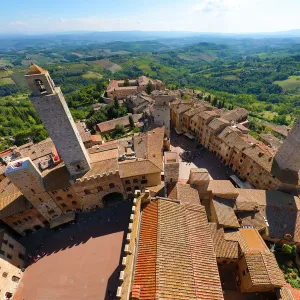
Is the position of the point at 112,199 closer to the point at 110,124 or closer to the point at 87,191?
the point at 87,191

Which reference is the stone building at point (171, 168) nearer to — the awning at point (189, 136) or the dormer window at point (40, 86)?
the dormer window at point (40, 86)

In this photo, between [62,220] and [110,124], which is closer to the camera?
[62,220]

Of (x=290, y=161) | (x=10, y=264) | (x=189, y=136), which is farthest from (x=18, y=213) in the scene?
(x=290, y=161)

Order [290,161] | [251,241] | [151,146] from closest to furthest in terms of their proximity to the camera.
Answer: [251,241]
[290,161]
[151,146]

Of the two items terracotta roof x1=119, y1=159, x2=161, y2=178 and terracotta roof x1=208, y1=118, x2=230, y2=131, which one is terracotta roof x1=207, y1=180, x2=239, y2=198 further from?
terracotta roof x1=208, y1=118, x2=230, y2=131

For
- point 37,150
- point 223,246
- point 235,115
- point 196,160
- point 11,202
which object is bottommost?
point 196,160

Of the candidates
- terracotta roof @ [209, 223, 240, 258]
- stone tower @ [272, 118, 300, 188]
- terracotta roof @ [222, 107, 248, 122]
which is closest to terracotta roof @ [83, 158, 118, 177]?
terracotta roof @ [209, 223, 240, 258]

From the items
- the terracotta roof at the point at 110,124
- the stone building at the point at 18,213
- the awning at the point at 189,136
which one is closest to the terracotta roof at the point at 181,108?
the awning at the point at 189,136
